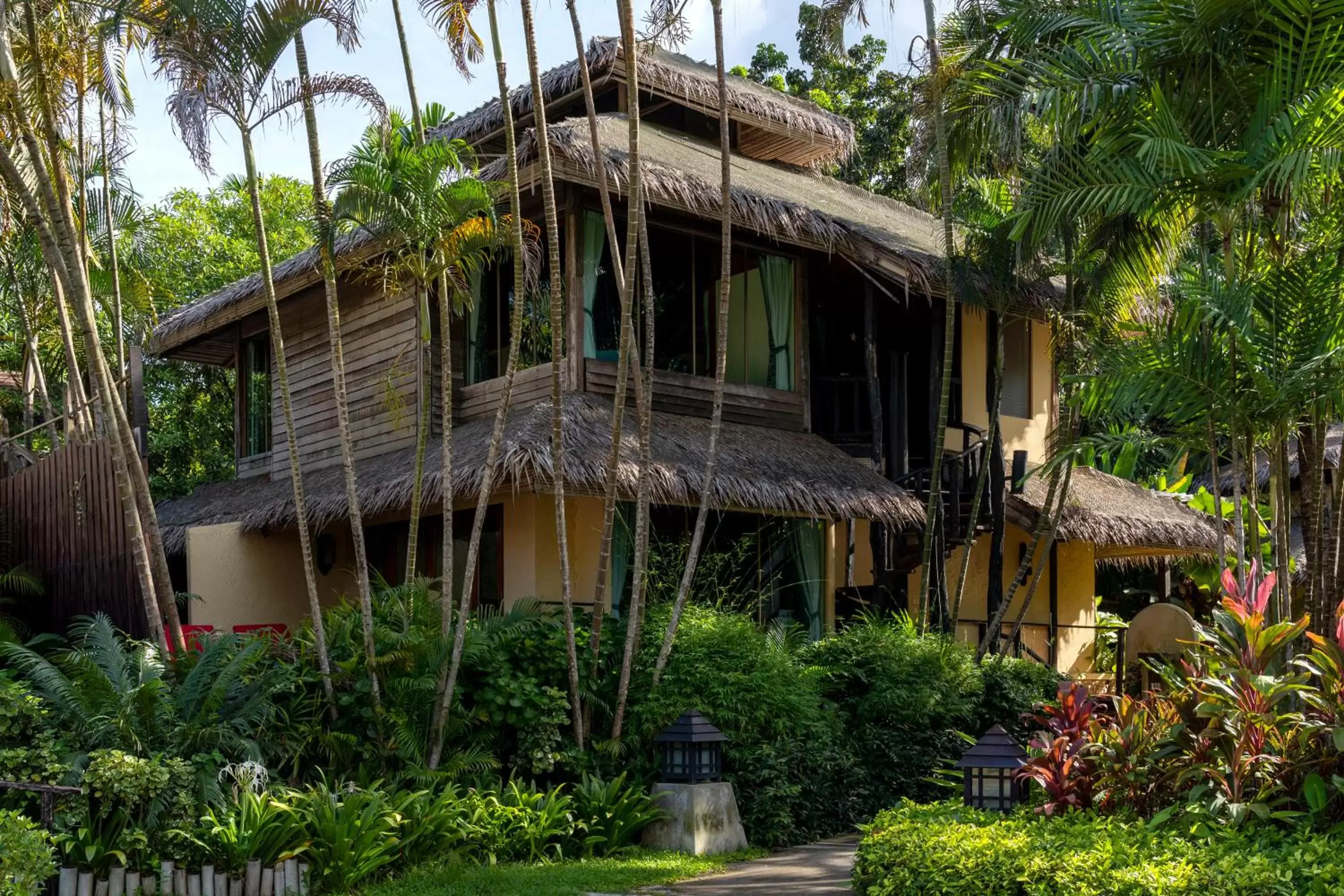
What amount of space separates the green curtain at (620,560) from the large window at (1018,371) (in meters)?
5.35

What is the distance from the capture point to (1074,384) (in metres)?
11.0

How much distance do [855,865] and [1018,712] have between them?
4.44 m

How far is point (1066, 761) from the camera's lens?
666cm

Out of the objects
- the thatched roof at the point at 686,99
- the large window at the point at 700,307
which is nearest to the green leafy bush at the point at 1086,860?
the large window at the point at 700,307

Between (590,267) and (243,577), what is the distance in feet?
15.3

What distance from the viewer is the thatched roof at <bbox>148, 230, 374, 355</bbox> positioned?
11.6 m

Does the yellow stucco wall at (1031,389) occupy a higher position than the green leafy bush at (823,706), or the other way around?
the yellow stucco wall at (1031,389)

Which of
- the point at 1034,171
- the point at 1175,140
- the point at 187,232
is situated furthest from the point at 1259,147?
the point at 187,232

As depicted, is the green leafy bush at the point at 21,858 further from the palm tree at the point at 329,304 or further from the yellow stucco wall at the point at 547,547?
the yellow stucco wall at the point at 547,547

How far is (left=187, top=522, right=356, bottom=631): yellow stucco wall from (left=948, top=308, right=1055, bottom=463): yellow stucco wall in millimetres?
6421

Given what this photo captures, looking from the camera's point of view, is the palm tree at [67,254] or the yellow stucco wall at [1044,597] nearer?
the palm tree at [67,254]

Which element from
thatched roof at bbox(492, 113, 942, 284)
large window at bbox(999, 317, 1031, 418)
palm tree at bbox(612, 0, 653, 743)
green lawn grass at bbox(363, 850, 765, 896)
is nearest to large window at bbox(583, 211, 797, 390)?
thatched roof at bbox(492, 113, 942, 284)

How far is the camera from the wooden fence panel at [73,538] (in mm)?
9461

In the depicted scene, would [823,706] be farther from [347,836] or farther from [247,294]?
[247,294]
